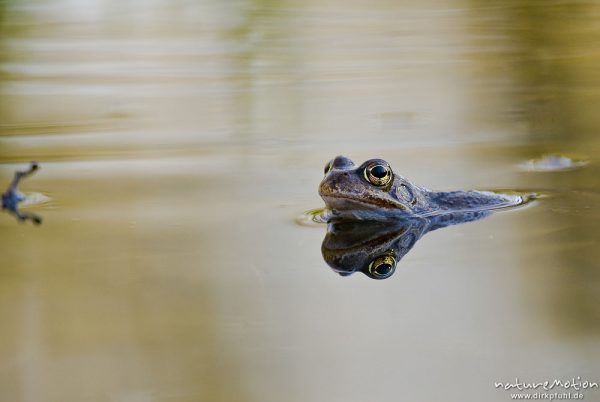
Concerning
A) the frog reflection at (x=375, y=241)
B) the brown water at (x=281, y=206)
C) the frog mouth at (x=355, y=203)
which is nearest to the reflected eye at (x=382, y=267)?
the frog reflection at (x=375, y=241)

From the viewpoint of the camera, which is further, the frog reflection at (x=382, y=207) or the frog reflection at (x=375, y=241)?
the frog reflection at (x=382, y=207)

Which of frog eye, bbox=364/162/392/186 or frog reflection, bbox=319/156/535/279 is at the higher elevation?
frog eye, bbox=364/162/392/186

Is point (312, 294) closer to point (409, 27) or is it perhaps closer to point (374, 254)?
point (374, 254)

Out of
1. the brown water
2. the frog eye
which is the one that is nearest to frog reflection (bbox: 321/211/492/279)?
the brown water

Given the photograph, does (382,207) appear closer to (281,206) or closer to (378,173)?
(378,173)

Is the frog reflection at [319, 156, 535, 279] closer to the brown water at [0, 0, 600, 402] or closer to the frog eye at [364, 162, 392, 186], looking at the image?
the frog eye at [364, 162, 392, 186]

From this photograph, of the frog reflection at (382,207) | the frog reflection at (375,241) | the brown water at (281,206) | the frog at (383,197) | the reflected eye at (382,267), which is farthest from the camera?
the frog at (383,197)

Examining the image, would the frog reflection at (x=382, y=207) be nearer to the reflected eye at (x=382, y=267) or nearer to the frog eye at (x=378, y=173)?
the frog eye at (x=378, y=173)

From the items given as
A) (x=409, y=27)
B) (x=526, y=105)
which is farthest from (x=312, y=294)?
(x=409, y=27)
